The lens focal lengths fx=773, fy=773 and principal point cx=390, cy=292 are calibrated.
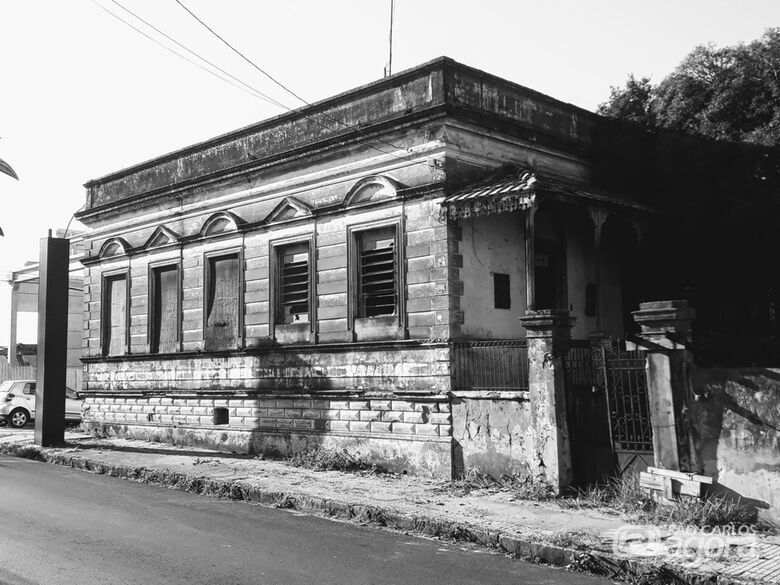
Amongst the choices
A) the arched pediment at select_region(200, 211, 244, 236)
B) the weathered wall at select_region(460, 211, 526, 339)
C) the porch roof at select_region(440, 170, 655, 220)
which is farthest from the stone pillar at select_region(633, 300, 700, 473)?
the arched pediment at select_region(200, 211, 244, 236)

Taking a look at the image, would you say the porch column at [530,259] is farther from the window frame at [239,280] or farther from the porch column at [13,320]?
the porch column at [13,320]

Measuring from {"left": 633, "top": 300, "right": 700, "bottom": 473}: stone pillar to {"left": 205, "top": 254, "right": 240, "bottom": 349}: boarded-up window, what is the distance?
30.0 ft

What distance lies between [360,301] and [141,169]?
313 inches

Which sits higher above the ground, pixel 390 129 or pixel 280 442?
pixel 390 129

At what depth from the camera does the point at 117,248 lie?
18.8 meters

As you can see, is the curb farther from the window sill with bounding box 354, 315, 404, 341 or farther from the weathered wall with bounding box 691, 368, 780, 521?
the window sill with bounding box 354, 315, 404, 341

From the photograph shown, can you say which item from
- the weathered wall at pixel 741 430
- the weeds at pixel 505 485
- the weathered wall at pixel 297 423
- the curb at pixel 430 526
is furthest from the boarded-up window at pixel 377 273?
the weathered wall at pixel 741 430

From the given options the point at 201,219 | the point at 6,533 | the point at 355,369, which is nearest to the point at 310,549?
the point at 6,533

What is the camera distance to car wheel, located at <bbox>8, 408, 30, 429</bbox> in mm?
23312

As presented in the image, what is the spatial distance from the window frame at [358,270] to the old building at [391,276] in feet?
0.11

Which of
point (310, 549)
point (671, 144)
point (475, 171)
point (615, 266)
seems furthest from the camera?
point (615, 266)

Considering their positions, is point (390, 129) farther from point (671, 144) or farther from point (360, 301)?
point (671, 144)

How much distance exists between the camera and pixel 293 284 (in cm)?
1475

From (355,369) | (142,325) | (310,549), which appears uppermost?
(142,325)
